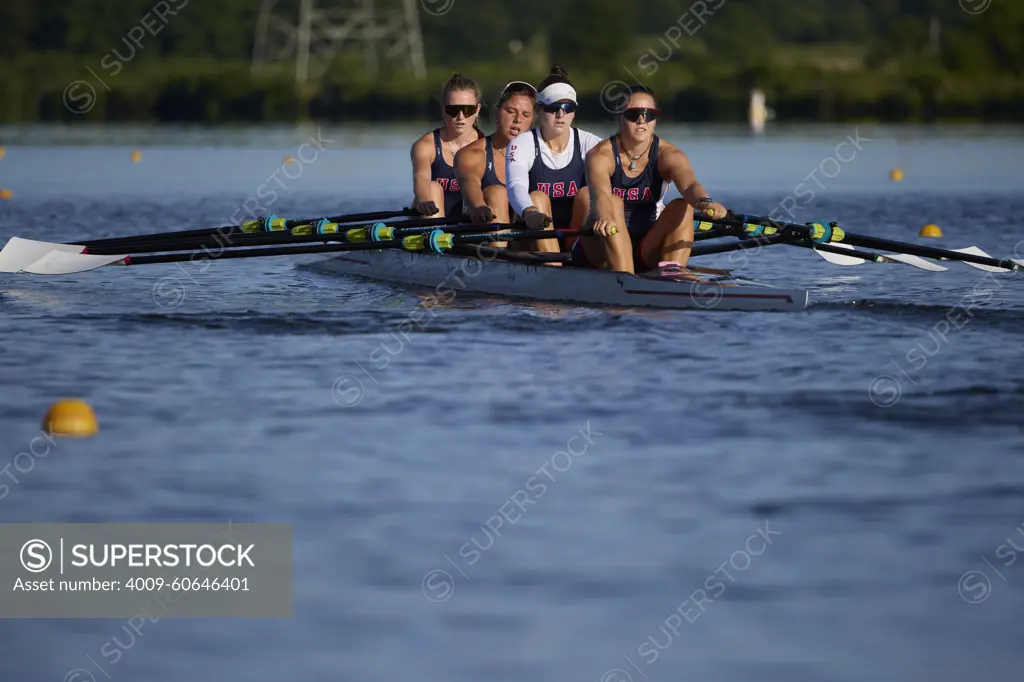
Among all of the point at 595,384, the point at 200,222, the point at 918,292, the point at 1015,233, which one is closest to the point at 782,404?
the point at 595,384

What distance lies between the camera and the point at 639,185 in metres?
12.8

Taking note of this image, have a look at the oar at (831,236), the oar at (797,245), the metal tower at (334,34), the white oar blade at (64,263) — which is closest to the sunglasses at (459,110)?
the oar at (797,245)

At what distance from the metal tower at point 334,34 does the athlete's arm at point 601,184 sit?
65965 millimetres

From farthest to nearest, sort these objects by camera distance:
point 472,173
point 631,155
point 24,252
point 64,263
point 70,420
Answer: point 24,252, point 64,263, point 472,173, point 631,155, point 70,420

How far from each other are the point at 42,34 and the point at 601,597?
320ft

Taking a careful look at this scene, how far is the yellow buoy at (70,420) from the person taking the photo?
28.8ft

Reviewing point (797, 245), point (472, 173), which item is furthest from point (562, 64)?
point (797, 245)

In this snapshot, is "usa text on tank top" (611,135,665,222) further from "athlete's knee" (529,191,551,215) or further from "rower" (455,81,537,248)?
"rower" (455,81,537,248)

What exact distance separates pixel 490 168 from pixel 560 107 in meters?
1.31

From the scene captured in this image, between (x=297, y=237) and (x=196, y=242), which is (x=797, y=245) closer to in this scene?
(x=297, y=237)

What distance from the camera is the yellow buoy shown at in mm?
8781

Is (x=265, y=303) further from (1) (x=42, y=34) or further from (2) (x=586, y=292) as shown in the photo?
(1) (x=42, y=34)

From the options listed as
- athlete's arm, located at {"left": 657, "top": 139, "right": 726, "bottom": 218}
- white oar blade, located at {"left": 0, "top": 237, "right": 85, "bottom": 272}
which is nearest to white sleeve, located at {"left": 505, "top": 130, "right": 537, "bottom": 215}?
athlete's arm, located at {"left": 657, "top": 139, "right": 726, "bottom": 218}

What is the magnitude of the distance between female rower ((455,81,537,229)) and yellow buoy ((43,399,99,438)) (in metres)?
5.79
